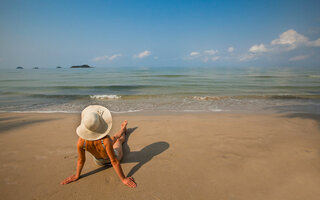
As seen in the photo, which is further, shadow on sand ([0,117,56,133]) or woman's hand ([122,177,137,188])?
shadow on sand ([0,117,56,133])

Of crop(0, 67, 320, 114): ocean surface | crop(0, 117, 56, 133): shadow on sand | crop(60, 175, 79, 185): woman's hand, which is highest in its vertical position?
crop(0, 67, 320, 114): ocean surface

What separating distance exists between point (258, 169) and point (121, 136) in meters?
3.20

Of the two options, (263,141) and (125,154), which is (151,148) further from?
(263,141)

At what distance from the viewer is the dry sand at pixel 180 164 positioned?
104 inches

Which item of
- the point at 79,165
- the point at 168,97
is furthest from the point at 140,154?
the point at 168,97

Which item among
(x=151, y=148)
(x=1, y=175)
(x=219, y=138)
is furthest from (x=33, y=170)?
(x=219, y=138)

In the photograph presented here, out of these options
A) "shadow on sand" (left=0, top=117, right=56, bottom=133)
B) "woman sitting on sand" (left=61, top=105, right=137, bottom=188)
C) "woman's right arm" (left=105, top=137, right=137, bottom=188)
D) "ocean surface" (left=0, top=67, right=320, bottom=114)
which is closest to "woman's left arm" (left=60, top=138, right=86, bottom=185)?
"woman sitting on sand" (left=61, top=105, right=137, bottom=188)

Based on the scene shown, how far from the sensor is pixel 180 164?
3.33 m

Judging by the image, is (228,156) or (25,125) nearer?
(228,156)

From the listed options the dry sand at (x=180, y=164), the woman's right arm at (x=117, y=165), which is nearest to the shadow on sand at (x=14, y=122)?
the dry sand at (x=180, y=164)

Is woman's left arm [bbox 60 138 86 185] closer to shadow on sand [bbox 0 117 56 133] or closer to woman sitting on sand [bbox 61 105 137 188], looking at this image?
woman sitting on sand [bbox 61 105 137 188]

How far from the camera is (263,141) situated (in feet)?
13.8

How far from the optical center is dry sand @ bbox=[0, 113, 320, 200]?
104 inches

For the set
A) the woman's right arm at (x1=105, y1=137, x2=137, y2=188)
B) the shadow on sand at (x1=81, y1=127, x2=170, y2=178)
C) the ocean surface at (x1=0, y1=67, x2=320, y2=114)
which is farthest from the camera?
the ocean surface at (x1=0, y1=67, x2=320, y2=114)
